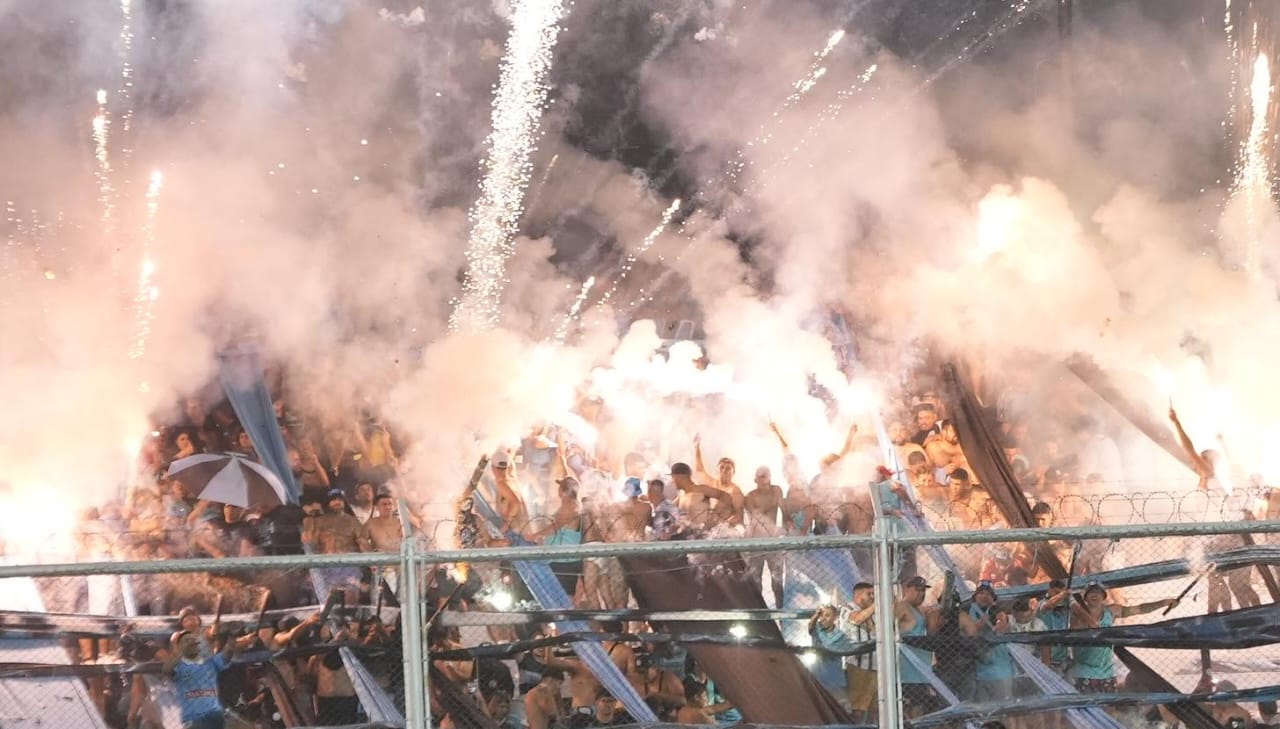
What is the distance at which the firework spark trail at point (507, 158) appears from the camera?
1017 cm

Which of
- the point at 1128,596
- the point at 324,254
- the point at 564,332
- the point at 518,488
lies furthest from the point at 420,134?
the point at 1128,596

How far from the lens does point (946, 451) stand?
9281 millimetres

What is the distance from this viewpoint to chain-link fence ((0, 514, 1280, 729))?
5.65m

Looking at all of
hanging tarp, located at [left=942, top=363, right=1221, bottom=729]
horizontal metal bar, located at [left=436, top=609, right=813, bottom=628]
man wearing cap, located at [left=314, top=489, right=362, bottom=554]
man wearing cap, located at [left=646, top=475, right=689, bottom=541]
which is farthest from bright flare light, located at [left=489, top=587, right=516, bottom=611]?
hanging tarp, located at [left=942, top=363, right=1221, bottom=729]

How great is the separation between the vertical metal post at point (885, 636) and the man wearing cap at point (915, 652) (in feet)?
2.23

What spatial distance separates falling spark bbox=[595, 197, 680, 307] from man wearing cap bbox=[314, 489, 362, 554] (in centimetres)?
342

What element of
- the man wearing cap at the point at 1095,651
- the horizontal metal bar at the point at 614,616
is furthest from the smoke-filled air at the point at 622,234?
the horizontal metal bar at the point at 614,616

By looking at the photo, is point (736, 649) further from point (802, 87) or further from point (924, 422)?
point (802, 87)

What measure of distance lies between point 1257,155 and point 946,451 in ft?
12.7

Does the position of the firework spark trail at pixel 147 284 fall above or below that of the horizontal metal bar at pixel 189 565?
above

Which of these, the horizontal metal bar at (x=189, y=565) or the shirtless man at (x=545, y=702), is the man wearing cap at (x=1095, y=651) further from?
the horizontal metal bar at (x=189, y=565)

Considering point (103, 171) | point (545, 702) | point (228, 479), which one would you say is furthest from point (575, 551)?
point (103, 171)

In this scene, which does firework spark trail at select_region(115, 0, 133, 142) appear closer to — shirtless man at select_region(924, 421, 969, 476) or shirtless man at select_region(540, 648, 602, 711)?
shirtless man at select_region(540, 648, 602, 711)

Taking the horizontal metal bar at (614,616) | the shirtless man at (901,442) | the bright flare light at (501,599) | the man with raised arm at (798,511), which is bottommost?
the horizontal metal bar at (614,616)
